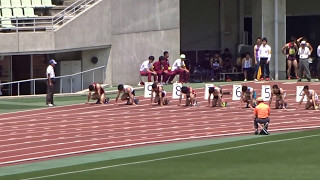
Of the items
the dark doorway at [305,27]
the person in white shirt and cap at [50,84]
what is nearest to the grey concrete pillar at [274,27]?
the dark doorway at [305,27]

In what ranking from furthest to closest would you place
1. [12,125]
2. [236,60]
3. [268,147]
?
[236,60] → [12,125] → [268,147]

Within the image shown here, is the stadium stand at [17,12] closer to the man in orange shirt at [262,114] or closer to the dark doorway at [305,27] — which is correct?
the dark doorway at [305,27]

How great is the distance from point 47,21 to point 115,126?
16453 millimetres

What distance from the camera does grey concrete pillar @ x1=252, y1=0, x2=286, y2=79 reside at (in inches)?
1875

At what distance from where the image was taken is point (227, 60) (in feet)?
166

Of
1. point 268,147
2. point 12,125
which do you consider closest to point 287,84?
point 12,125

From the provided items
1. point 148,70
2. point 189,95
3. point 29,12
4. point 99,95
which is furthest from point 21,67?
point 189,95

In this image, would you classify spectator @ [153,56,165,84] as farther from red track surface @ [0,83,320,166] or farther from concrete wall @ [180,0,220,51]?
concrete wall @ [180,0,220,51]

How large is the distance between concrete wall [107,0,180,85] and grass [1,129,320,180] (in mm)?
19383

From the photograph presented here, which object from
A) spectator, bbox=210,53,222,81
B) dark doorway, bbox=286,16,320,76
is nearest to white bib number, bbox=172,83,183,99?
spectator, bbox=210,53,222,81

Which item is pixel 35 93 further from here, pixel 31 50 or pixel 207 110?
pixel 207 110

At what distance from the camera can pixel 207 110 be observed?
37000 mm

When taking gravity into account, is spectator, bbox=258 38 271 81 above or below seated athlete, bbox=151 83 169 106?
above

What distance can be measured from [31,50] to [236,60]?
10212 mm
